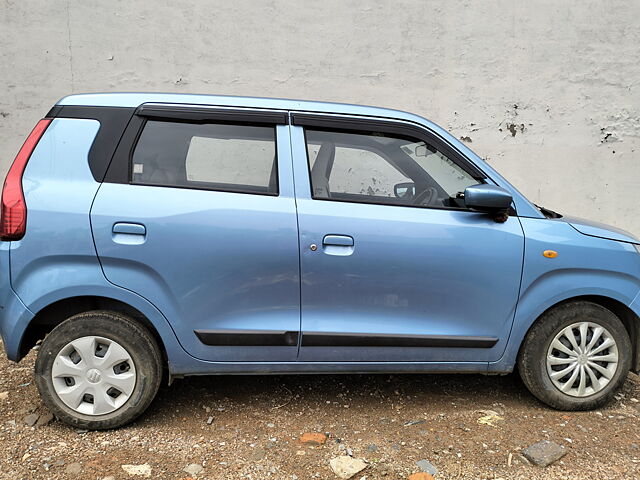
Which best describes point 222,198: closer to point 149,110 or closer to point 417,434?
point 149,110

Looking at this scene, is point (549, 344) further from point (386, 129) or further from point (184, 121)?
point (184, 121)

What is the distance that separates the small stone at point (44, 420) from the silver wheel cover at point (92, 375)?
0.28m

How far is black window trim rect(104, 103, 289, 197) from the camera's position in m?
2.44

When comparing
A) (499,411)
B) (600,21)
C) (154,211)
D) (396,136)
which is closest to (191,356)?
(154,211)

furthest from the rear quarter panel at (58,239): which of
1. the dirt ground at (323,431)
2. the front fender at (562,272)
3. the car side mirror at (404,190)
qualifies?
the front fender at (562,272)

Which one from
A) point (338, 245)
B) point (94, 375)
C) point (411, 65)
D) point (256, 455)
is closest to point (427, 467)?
point (256, 455)

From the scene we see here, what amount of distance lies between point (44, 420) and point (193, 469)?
0.98 meters

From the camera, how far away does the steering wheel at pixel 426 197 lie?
8.66 ft

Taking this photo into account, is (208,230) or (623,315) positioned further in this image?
(623,315)

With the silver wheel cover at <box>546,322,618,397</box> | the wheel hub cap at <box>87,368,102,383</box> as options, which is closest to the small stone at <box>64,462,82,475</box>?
the wheel hub cap at <box>87,368,102,383</box>

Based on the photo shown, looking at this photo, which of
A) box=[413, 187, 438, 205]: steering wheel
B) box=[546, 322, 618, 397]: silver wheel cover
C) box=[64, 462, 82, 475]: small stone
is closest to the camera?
box=[64, 462, 82, 475]: small stone

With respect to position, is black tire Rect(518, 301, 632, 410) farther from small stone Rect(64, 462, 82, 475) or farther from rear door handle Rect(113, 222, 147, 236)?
small stone Rect(64, 462, 82, 475)

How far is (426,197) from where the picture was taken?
2.65 metres

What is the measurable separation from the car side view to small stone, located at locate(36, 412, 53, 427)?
0.22 m
